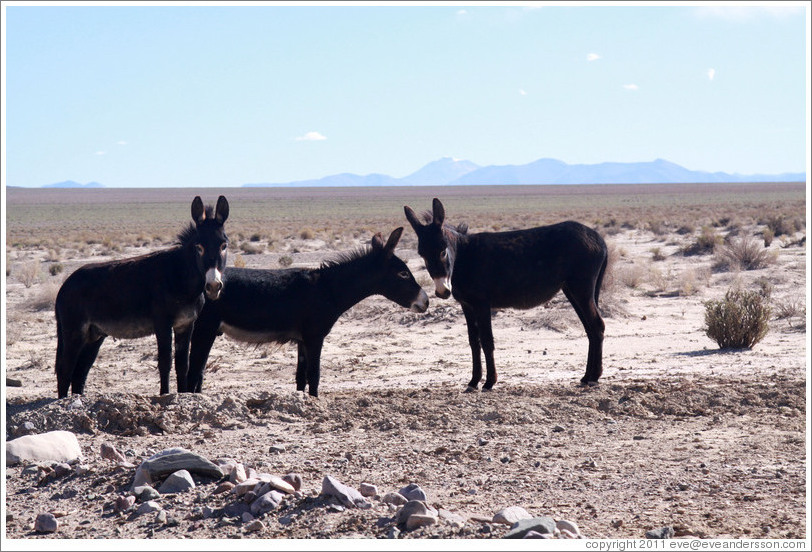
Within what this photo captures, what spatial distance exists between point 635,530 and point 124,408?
16.2ft

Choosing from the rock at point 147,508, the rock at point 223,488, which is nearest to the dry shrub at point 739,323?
the rock at point 223,488

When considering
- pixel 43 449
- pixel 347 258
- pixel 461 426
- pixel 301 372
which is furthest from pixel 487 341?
pixel 43 449

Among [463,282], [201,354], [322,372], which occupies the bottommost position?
[322,372]

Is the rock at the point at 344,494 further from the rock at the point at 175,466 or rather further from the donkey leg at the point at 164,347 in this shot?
the donkey leg at the point at 164,347

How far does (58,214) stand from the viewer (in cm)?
7512

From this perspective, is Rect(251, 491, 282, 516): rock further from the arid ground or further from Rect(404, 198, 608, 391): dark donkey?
Rect(404, 198, 608, 391): dark donkey

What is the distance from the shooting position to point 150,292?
8.66 metres

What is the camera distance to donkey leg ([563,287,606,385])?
1071cm

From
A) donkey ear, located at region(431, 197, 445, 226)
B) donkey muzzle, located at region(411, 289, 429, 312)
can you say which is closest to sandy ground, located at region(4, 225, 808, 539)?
donkey muzzle, located at region(411, 289, 429, 312)

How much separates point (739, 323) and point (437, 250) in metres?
5.67

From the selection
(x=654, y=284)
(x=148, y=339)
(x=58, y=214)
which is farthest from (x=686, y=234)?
(x=58, y=214)

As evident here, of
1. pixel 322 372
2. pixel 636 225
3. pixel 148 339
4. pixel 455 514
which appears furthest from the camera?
pixel 636 225

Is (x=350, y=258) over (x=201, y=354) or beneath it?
over

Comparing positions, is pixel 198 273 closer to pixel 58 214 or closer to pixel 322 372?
pixel 322 372
